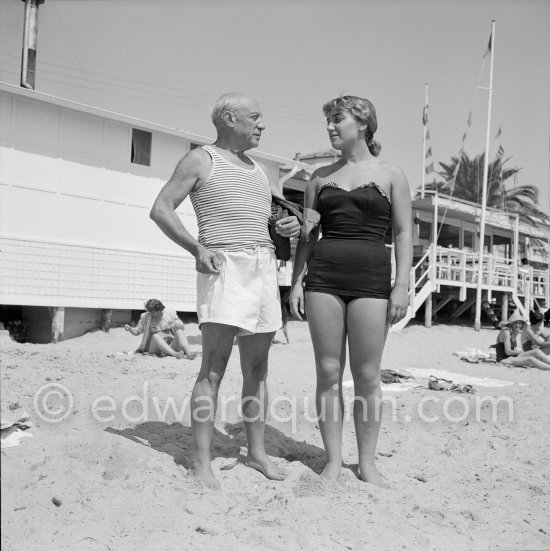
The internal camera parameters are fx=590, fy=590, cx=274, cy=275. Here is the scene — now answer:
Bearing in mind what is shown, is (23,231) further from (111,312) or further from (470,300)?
(470,300)

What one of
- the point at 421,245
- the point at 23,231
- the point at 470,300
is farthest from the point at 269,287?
the point at 421,245

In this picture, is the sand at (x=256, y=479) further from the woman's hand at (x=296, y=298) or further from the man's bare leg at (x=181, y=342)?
the man's bare leg at (x=181, y=342)

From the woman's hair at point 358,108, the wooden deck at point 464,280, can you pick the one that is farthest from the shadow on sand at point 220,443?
the wooden deck at point 464,280

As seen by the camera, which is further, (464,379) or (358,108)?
(464,379)

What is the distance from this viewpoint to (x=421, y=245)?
2114cm

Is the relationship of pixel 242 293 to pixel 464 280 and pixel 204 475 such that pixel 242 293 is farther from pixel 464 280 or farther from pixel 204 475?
pixel 464 280

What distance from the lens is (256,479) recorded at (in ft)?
9.87

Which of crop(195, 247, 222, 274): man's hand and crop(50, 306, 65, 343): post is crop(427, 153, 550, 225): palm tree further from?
crop(195, 247, 222, 274): man's hand

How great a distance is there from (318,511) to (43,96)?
10.6 m

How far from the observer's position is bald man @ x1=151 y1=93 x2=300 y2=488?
2.93 metres

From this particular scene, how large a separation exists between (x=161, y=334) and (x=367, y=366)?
5.69 meters

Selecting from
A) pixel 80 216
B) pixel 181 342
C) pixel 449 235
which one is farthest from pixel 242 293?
pixel 449 235

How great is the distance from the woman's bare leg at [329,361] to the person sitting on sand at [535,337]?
271 inches

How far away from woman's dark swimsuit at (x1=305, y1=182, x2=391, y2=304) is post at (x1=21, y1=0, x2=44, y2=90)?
477 inches
